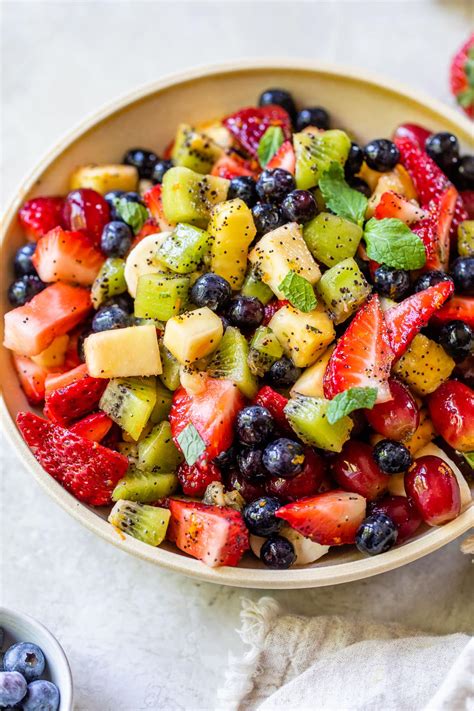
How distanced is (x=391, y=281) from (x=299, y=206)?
273 mm

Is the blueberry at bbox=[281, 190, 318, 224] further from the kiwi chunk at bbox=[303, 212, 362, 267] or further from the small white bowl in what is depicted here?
the small white bowl

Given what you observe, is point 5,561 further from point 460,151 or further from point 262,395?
point 460,151

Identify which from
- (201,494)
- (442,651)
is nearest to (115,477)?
(201,494)

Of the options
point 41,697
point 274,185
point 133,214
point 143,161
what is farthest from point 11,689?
point 143,161

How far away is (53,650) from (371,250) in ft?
3.74

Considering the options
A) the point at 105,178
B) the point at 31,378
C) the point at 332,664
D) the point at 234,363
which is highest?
the point at 105,178

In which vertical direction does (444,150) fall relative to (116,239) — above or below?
above

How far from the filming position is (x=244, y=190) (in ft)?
6.81

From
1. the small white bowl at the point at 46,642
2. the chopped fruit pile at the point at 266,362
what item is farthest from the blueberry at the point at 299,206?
the small white bowl at the point at 46,642

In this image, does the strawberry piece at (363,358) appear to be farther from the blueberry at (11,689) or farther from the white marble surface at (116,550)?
the blueberry at (11,689)

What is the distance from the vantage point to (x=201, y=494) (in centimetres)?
195

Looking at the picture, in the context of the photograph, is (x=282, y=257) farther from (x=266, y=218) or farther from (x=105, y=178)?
(x=105, y=178)

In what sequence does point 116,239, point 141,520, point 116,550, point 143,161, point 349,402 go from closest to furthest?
1. point 349,402
2. point 141,520
3. point 116,239
4. point 116,550
5. point 143,161

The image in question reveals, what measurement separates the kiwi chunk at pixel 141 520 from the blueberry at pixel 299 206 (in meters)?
0.73
